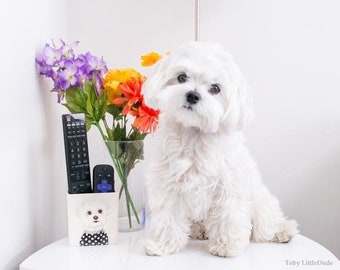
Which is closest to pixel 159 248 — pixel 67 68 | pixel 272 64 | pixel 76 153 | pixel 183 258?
pixel 183 258

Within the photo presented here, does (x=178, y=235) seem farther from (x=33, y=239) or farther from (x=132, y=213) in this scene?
(x=33, y=239)

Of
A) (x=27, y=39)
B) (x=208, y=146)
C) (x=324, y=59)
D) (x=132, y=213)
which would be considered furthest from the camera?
(x=324, y=59)

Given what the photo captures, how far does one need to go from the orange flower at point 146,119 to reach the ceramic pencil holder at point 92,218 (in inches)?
7.9

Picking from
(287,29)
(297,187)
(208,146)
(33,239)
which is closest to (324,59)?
(287,29)

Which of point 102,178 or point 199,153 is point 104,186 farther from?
point 199,153

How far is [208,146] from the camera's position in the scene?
1.07m

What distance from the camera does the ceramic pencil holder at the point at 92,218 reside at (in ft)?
3.81

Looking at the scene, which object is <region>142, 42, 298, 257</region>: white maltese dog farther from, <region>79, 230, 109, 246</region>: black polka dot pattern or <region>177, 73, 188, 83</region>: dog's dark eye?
<region>79, 230, 109, 246</region>: black polka dot pattern

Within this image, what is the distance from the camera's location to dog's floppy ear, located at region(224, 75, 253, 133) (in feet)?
3.30

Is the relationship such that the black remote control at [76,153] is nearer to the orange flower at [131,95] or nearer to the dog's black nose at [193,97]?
the orange flower at [131,95]

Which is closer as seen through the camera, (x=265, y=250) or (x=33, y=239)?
(x=265, y=250)

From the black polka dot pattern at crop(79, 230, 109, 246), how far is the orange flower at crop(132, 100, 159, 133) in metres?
0.31

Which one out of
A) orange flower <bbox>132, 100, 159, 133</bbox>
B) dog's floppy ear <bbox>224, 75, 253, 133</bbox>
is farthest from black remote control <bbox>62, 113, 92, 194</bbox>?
dog's floppy ear <bbox>224, 75, 253, 133</bbox>

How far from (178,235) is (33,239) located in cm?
45
